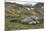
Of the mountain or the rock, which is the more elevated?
the mountain

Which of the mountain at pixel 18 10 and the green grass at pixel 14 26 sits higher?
the mountain at pixel 18 10

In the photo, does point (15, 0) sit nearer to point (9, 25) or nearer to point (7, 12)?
point (7, 12)

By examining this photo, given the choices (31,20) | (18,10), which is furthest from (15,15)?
(31,20)

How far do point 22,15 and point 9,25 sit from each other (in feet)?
0.68

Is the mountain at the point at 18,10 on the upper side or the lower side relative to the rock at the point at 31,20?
upper

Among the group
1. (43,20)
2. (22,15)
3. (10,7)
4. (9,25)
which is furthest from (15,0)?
(43,20)

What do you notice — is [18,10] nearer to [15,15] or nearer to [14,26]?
[15,15]

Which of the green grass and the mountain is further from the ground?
the mountain

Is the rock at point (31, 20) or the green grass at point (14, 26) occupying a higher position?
the rock at point (31, 20)

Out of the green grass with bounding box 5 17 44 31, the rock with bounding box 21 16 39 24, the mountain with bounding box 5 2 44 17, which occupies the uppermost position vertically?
the mountain with bounding box 5 2 44 17

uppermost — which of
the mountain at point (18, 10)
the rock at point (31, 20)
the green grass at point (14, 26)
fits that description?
the mountain at point (18, 10)

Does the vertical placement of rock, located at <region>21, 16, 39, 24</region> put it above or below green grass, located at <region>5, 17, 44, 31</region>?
above

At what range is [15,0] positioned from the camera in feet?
3.56
